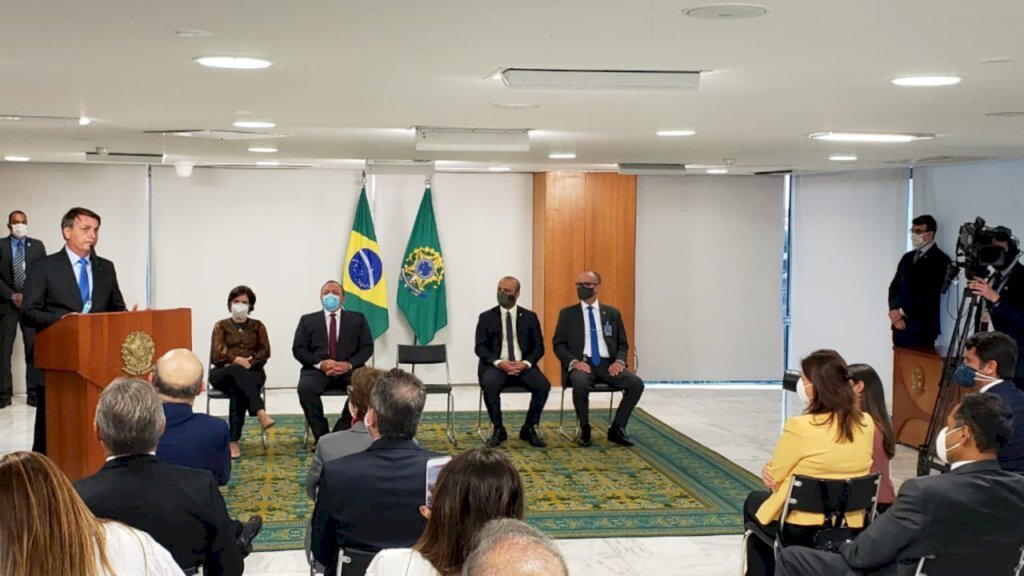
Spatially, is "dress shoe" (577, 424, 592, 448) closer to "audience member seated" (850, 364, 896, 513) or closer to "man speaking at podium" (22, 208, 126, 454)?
"man speaking at podium" (22, 208, 126, 454)

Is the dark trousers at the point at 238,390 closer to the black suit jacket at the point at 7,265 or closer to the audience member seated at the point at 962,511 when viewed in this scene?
the black suit jacket at the point at 7,265

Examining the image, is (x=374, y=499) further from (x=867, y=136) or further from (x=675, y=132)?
(x=867, y=136)

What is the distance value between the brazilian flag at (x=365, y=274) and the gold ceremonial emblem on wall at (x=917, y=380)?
19.2 ft

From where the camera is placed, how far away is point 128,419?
3.41m

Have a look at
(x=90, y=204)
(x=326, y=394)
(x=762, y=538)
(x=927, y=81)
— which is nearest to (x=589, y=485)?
(x=326, y=394)

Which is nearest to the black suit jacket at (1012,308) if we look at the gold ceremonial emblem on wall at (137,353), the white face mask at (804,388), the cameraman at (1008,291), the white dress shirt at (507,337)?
the cameraman at (1008,291)

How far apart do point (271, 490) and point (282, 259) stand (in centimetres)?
560

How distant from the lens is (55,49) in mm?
4340

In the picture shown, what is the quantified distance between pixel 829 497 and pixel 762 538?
0.42 m

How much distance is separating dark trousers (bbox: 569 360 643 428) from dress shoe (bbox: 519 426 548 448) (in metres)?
0.38

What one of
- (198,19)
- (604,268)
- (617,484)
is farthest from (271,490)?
(604,268)

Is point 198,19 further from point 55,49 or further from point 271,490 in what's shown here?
point 271,490

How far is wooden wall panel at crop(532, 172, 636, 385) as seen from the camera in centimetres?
1308

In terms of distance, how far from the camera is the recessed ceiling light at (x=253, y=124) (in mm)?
7352
